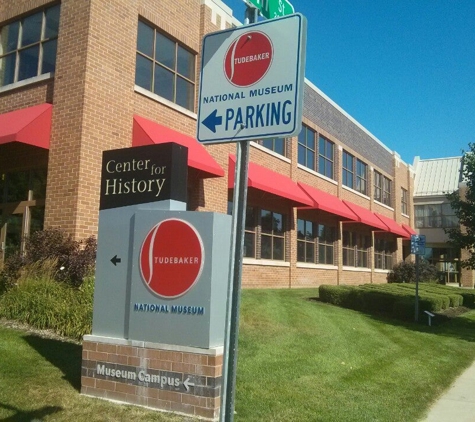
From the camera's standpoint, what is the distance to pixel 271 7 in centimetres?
368

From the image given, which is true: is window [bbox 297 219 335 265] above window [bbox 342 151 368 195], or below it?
below

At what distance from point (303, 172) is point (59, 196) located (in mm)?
12704

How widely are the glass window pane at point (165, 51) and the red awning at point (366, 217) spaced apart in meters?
14.1

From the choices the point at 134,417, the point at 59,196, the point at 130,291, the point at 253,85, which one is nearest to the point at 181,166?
the point at 130,291

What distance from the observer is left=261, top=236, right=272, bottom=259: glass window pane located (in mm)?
19309

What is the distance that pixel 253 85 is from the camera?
315cm

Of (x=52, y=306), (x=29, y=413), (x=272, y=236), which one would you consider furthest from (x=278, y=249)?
(x=29, y=413)

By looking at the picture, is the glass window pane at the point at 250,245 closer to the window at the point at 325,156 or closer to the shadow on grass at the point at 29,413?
the window at the point at 325,156

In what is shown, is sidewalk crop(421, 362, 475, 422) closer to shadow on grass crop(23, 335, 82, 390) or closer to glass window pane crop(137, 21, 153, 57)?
shadow on grass crop(23, 335, 82, 390)

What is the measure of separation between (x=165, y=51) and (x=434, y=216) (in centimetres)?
3385

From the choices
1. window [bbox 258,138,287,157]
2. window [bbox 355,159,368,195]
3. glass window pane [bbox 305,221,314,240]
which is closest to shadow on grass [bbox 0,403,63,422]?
window [bbox 258,138,287,157]

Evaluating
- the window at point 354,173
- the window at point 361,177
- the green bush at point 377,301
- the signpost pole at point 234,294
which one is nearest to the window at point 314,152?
the window at point 354,173

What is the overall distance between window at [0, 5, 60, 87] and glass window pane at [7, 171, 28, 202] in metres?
2.54

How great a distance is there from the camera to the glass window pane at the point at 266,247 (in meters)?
19.3
